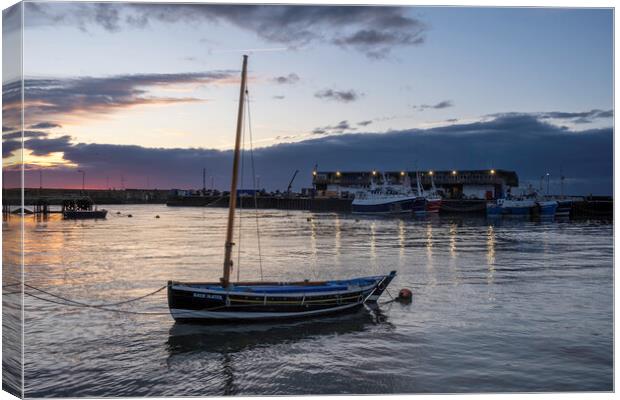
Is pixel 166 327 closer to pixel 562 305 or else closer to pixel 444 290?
pixel 444 290

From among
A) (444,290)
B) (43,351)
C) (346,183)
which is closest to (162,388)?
(43,351)

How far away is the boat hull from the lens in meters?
16.4

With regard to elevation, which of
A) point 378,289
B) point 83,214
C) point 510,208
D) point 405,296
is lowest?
point 405,296

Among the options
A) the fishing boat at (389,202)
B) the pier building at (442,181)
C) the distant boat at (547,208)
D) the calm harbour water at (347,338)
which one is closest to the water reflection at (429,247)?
the calm harbour water at (347,338)

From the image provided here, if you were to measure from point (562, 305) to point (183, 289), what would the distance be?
487 inches

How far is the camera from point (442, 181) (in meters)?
129

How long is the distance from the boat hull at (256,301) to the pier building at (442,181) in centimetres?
9387

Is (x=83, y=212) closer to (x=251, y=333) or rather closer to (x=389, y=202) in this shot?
(x=389, y=202)

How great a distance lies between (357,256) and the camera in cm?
3522

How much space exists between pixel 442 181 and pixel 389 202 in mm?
30120

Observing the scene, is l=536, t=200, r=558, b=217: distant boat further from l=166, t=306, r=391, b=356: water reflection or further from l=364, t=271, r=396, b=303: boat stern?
l=166, t=306, r=391, b=356: water reflection

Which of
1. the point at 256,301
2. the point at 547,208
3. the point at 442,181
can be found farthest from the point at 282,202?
the point at 256,301

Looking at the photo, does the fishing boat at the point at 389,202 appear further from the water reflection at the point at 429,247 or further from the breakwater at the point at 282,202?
the water reflection at the point at 429,247

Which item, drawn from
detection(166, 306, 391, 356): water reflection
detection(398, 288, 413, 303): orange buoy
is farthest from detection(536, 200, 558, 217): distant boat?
detection(166, 306, 391, 356): water reflection
